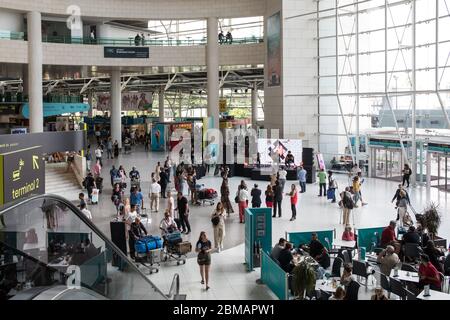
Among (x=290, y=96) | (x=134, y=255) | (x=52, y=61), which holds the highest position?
(x=52, y=61)

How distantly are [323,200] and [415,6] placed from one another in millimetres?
8474

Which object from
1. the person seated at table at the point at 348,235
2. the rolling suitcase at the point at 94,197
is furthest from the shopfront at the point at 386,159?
the rolling suitcase at the point at 94,197

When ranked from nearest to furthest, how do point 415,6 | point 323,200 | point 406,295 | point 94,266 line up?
point 94,266, point 406,295, point 323,200, point 415,6

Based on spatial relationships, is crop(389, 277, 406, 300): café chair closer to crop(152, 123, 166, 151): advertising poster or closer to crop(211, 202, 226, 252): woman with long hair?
crop(211, 202, 226, 252): woman with long hair

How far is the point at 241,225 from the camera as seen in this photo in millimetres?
15484

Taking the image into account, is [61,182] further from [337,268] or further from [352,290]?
[352,290]

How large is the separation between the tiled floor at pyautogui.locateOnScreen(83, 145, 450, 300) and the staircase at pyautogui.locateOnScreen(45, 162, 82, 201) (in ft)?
4.19

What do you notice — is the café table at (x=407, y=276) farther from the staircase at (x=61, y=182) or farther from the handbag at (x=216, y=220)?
the staircase at (x=61, y=182)

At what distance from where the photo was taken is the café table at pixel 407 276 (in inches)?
352

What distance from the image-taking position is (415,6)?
2161cm

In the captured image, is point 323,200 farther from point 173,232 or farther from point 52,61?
point 52,61

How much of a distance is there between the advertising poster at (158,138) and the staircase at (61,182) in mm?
14647

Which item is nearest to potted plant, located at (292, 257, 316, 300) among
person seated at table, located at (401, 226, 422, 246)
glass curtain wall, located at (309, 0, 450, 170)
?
person seated at table, located at (401, 226, 422, 246)
